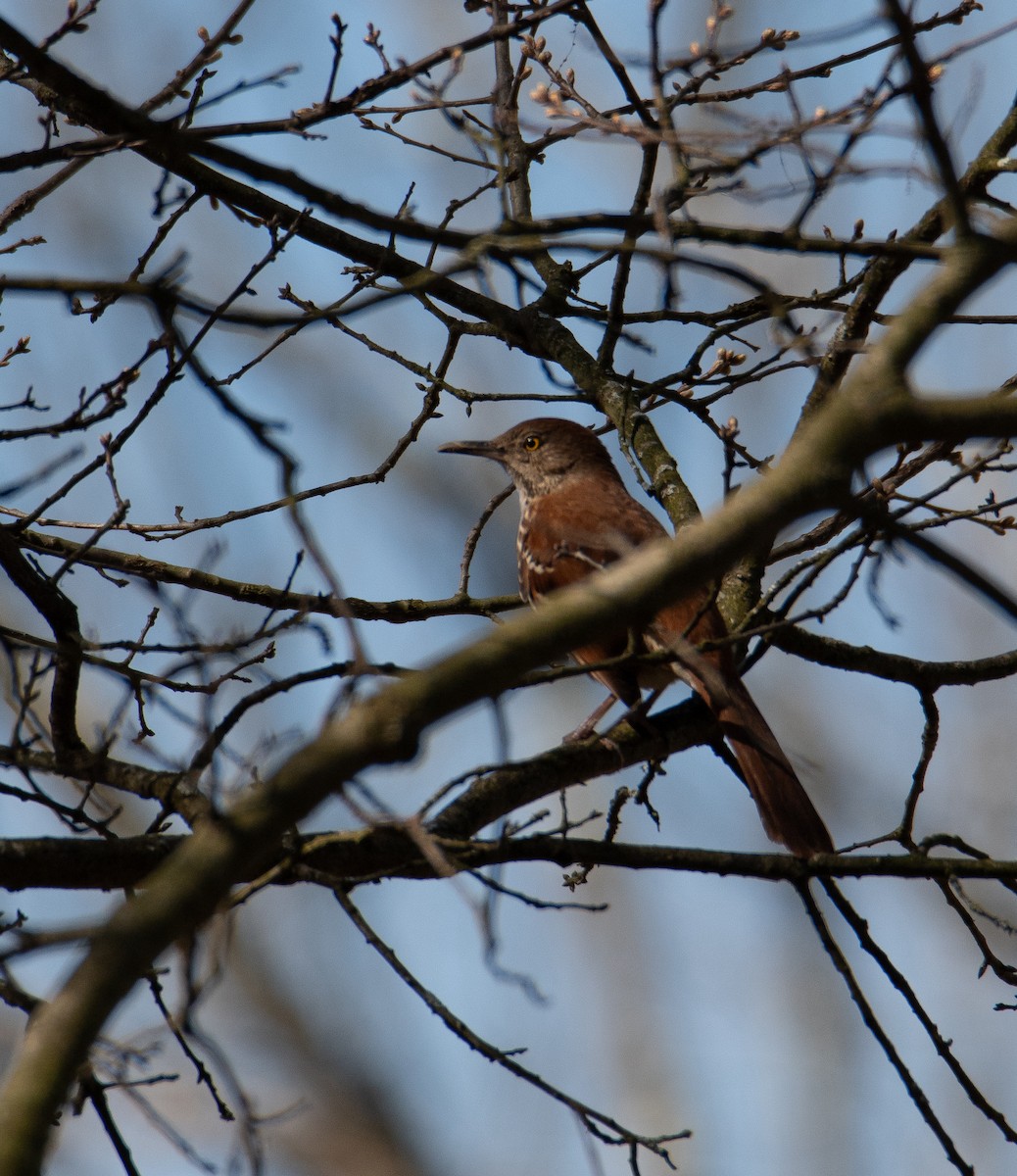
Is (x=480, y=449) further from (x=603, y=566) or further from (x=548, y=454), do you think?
(x=603, y=566)

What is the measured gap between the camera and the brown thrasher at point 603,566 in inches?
161

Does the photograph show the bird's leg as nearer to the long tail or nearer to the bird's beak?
the long tail

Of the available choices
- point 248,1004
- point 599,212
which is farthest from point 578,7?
point 248,1004

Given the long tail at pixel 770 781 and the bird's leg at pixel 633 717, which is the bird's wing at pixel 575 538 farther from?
the long tail at pixel 770 781

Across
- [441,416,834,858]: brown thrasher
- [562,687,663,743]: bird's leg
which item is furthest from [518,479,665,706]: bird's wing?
[562,687,663,743]: bird's leg

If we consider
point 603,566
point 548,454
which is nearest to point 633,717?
point 603,566

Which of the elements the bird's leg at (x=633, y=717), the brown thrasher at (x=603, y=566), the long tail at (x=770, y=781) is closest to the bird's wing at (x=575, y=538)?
the brown thrasher at (x=603, y=566)

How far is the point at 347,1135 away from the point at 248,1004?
1623 mm

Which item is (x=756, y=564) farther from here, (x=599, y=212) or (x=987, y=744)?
(x=987, y=744)

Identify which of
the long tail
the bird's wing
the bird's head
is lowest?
the long tail

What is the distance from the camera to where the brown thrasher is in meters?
4.10

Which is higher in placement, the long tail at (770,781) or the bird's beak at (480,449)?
the bird's beak at (480,449)

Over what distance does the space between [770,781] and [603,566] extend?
4.08 feet

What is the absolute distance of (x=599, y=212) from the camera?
9.04ft
